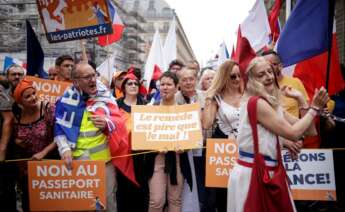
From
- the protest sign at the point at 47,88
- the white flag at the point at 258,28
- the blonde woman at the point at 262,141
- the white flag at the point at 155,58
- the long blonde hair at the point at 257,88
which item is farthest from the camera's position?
the white flag at the point at 155,58

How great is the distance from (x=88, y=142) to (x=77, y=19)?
2293 mm

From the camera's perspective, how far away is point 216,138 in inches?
195

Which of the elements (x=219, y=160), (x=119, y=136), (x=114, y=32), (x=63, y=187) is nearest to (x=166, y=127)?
(x=119, y=136)

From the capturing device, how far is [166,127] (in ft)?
16.2

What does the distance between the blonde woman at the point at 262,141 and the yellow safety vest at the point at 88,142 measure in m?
1.69

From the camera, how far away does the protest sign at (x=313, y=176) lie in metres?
4.48

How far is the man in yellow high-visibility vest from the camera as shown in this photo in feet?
14.5

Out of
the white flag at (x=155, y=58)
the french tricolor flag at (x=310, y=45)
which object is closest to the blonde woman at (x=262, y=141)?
the french tricolor flag at (x=310, y=45)

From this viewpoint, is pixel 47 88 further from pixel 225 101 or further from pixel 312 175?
pixel 312 175

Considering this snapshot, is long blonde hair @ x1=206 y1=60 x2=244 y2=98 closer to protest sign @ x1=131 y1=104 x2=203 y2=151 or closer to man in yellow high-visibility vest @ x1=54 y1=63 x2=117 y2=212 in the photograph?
protest sign @ x1=131 y1=104 x2=203 y2=151

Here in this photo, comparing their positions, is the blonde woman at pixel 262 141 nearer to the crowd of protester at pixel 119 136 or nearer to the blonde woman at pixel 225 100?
the crowd of protester at pixel 119 136

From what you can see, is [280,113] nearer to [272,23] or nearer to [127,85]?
[127,85]

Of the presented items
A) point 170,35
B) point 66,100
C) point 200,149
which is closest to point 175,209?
point 200,149

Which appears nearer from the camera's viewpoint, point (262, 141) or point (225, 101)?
point (262, 141)
